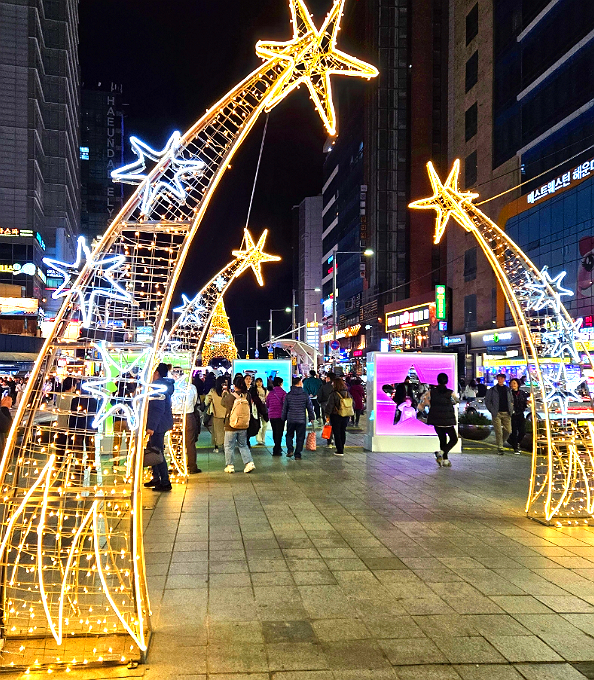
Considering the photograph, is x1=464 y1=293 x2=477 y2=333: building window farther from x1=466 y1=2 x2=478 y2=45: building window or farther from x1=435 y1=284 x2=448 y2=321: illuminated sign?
x1=466 y1=2 x2=478 y2=45: building window

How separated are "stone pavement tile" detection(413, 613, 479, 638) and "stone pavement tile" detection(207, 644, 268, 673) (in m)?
1.19

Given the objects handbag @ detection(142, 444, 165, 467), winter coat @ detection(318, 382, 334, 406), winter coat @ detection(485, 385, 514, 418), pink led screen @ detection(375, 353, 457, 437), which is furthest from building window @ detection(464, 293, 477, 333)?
handbag @ detection(142, 444, 165, 467)

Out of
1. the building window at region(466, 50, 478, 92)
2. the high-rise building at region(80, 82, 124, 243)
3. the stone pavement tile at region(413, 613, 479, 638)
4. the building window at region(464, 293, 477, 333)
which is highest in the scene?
the high-rise building at region(80, 82, 124, 243)

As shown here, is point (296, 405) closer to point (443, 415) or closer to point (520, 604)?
point (443, 415)

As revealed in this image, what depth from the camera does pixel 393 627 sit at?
4777 mm

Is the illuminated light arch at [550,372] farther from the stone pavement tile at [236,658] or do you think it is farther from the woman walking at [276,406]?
the woman walking at [276,406]

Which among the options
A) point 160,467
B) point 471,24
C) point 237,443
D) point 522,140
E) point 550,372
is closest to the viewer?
point 550,372

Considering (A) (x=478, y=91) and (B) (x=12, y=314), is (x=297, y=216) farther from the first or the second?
(A) (x=478, y=91)

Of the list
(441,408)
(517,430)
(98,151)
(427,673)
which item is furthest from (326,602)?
(98,151)

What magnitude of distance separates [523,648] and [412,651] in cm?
74

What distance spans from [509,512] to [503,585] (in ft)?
10.1

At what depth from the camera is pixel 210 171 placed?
5457mm

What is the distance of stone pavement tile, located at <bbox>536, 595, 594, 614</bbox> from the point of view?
515 centimetres

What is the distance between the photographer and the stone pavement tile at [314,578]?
5750 millimetres
